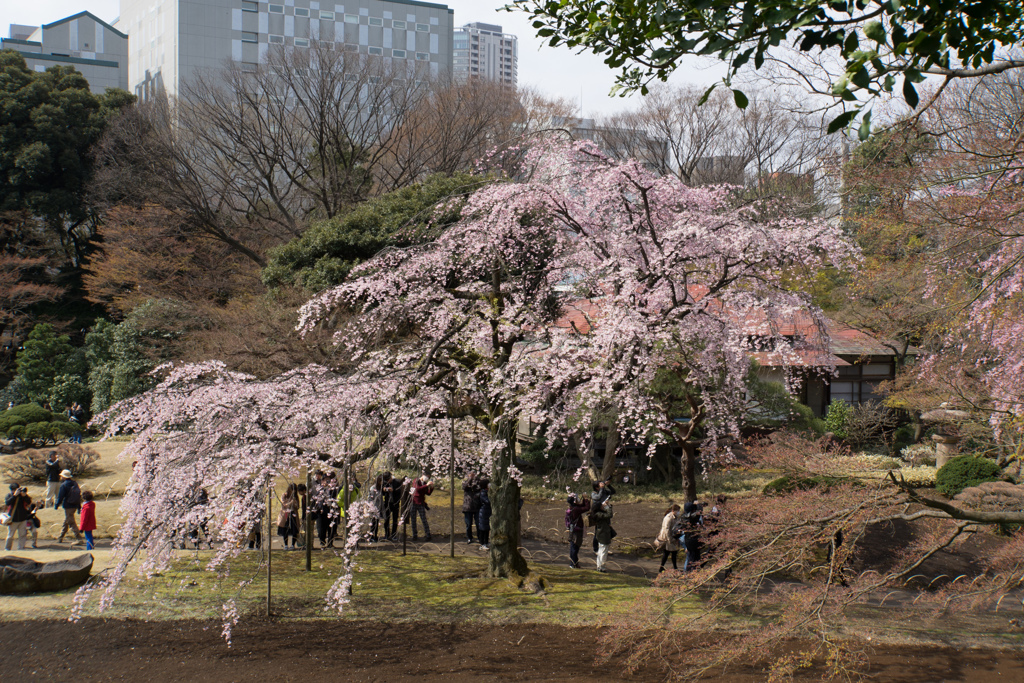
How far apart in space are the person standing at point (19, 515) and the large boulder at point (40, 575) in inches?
69.6

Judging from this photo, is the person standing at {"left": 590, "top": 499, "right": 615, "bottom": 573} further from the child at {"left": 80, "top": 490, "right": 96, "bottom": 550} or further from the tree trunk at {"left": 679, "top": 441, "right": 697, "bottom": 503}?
the child at {"left": 80, "top": 490, "right": 96, "bottom": 550}

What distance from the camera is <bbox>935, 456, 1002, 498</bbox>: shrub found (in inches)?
594

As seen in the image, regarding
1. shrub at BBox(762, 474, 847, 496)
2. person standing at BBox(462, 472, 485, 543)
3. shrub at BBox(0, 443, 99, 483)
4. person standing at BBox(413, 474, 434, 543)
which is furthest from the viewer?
shrub at BBox(0, 443, 99, 483)

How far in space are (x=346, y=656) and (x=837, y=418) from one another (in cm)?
1732

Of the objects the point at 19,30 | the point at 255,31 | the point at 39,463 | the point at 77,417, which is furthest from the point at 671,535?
the point at 19,30

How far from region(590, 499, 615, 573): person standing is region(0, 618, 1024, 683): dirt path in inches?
95.5

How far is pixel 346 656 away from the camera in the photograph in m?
7.87

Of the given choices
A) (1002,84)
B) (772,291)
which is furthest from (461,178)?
(1002,84)

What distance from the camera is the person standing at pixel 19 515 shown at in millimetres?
11312

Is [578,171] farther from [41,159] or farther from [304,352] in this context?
[41,159]

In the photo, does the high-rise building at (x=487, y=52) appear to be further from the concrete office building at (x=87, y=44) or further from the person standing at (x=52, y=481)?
the person standing at (x=52, y=481)

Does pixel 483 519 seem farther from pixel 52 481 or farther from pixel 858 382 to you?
pixel 858 382

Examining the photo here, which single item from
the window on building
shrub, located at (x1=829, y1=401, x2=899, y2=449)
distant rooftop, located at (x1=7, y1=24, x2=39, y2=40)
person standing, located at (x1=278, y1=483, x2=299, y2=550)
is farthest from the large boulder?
distant rooftop, located at (x1=7, y1=24, x2=39, y2=40)

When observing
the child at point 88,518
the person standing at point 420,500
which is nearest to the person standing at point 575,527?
the person standing at point 420,500
